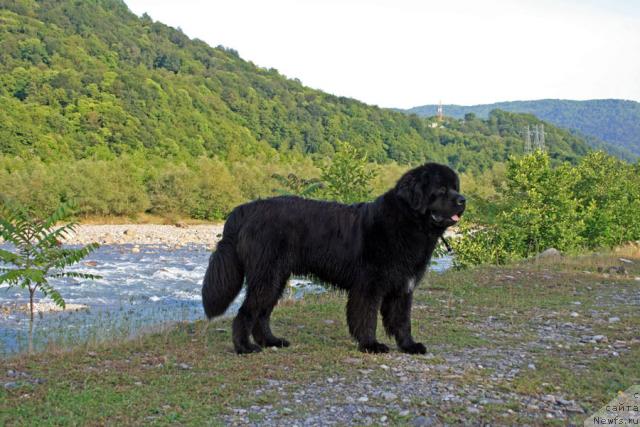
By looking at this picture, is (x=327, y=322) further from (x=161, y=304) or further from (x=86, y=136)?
(x=86, y=136)

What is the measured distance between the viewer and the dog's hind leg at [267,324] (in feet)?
22.1

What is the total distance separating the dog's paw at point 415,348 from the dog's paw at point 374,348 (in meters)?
0.20

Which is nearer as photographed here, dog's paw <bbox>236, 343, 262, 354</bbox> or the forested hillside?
dog's paw <bbox>236, 343, 262, 354</bbox>

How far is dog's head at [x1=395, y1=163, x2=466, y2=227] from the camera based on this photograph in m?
6.30

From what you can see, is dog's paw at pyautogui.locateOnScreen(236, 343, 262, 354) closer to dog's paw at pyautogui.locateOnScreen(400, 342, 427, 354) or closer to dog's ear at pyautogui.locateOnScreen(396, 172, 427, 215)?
dog's paw at pyautogui.locateOnScreen(400, 342, 427, 354)

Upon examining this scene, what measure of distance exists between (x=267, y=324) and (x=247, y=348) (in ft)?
1.53

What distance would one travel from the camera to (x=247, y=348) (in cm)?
654

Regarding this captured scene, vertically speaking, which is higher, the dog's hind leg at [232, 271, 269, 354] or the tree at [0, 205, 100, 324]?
the tree at [0, 205, 100, 324]

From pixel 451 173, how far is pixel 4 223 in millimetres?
5193

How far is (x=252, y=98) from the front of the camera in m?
108

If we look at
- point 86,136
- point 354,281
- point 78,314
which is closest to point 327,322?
point 354,281

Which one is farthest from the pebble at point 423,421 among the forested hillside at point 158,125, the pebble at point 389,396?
the forested hillside at point 158,125

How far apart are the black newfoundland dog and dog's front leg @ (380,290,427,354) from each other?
0.01m

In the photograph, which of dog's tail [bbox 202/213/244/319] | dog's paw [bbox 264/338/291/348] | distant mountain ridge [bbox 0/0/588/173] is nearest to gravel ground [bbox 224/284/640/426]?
dog's paw [bbox 264/338/291/348]
